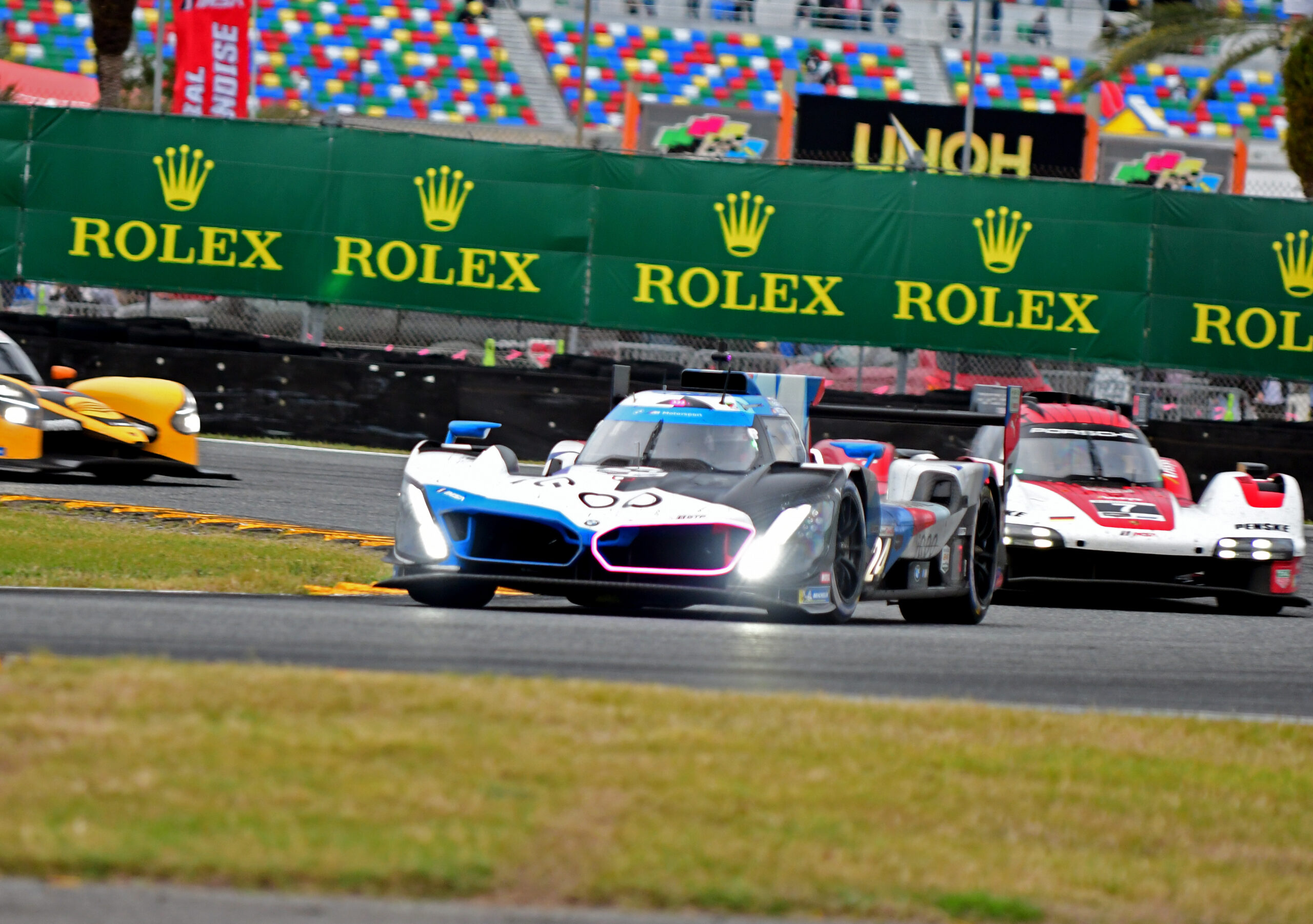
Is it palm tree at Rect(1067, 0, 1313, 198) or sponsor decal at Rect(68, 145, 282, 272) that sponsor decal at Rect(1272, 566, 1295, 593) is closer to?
sponsor decal at Rect(68, 145, 282, 272)

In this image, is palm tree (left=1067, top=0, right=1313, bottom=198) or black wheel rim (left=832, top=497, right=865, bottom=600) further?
palm tree (left=1067, top=0, right=1313, bottom=198)

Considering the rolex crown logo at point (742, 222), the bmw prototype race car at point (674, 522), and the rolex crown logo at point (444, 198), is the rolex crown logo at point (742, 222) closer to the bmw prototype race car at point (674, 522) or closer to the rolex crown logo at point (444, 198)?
the rolex crown logo at point (444, 198)

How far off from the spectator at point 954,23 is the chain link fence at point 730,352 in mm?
28292

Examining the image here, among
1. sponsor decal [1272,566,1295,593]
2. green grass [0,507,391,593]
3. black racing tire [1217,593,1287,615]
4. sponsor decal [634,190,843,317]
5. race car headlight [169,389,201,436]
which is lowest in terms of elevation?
black racing tire [1217,593,1287,615]

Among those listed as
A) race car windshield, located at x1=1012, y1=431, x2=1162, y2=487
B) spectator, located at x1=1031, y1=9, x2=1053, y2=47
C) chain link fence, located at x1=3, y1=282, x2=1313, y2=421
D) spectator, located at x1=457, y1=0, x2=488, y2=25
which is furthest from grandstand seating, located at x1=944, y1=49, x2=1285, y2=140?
race car windshield, located at x1=1012, y1=431, x2=1162, y2=487

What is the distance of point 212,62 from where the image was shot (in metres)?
30.7

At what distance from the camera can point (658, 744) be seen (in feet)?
16.7

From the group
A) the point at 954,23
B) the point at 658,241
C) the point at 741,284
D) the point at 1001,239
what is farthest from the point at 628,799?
the point at 954,23

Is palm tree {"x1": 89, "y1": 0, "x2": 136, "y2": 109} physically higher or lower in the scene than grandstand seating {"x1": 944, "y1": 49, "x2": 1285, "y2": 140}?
lower

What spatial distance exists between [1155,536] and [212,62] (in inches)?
908

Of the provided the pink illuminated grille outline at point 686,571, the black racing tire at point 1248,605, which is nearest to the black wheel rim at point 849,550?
the pink illuminated grille outline at point 686,571

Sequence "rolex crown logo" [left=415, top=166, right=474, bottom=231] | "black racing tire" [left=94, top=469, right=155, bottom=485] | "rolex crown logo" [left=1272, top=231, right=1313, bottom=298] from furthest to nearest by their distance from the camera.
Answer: "rolex crown logo" [left=415, top=166, right=474, bottom=231], "rolex crown logo" [left=1272, top=231, right=1313, bottom=298], "black racing tire" [left=94, top=469, right=155, bottom=485]

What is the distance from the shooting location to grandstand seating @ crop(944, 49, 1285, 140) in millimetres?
44625

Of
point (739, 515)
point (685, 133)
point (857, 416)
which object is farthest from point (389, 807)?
point (685, 133)
